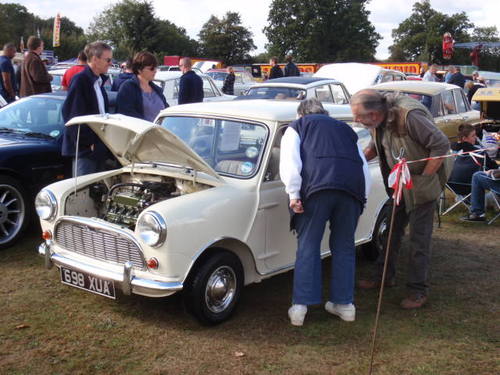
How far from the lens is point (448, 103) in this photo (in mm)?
10969

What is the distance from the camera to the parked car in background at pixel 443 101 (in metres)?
10.5

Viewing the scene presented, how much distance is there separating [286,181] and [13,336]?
2.26 meters

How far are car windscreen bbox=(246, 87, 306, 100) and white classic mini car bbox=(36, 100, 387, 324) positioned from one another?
6.00m

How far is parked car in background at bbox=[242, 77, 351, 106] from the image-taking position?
1102cm

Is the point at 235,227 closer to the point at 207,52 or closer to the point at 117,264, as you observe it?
the point at 117,264

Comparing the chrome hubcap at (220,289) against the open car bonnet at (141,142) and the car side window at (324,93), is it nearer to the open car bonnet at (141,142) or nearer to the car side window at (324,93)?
the open car bonnet at (141,142)

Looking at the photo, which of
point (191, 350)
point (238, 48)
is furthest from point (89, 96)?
point (238, 48)

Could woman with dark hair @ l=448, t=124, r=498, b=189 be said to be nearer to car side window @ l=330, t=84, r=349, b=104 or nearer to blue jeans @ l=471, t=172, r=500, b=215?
blue jeans @ l=471, t=172, r=500, b=215

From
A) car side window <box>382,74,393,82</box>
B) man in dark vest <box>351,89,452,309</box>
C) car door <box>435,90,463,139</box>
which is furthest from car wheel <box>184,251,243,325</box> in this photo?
car side window <box>382,74,393,82</box>

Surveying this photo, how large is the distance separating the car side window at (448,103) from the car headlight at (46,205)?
27.7 ft

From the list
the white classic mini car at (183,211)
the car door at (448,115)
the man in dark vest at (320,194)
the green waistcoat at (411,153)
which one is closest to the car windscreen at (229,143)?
the white classic mini car at (183,211)

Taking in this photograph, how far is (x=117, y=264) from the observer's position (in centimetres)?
403

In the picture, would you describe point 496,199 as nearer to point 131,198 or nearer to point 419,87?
point 419,87

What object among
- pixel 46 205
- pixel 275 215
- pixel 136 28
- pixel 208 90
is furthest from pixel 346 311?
pixel 136 28
